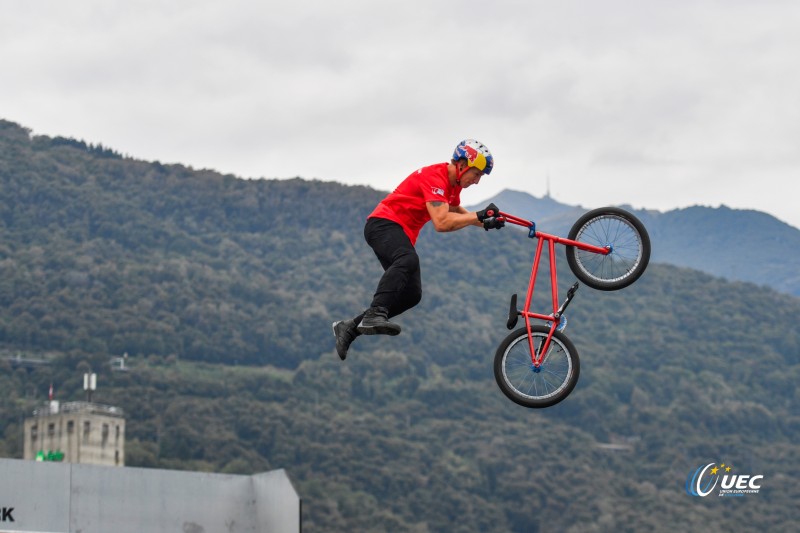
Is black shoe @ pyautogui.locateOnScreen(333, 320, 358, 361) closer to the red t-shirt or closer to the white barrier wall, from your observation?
the red t-shirt

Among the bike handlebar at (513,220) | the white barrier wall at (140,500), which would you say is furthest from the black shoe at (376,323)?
the white barrier wall at (140,500)

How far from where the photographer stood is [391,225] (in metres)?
17.5

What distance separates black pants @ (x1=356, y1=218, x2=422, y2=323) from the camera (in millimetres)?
17141

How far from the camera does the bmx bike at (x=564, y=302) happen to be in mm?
16703

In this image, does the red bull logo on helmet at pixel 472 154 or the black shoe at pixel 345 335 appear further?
the black shoe at pixel 345 335

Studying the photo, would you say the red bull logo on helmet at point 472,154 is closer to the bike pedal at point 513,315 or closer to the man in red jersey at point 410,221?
the man in red jersey at point 410,221

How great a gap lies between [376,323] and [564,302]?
229cm

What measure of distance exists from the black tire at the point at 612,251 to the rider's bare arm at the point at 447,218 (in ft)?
5.50

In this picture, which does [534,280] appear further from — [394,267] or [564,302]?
[394,267]

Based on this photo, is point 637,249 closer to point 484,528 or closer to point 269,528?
point 269,528

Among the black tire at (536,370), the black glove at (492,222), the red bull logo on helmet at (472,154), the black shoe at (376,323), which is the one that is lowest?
the black tire at (536,370)

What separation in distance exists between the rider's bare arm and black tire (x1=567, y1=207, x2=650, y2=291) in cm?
168

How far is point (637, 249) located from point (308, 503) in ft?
558

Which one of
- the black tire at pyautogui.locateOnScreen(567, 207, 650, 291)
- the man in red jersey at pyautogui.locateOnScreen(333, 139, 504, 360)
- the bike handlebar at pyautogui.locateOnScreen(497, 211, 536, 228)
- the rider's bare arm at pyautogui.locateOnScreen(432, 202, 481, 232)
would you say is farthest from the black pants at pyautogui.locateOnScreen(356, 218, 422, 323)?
the black tire at pyautogui.locateOnScreen(567, 207, 650, 291)
